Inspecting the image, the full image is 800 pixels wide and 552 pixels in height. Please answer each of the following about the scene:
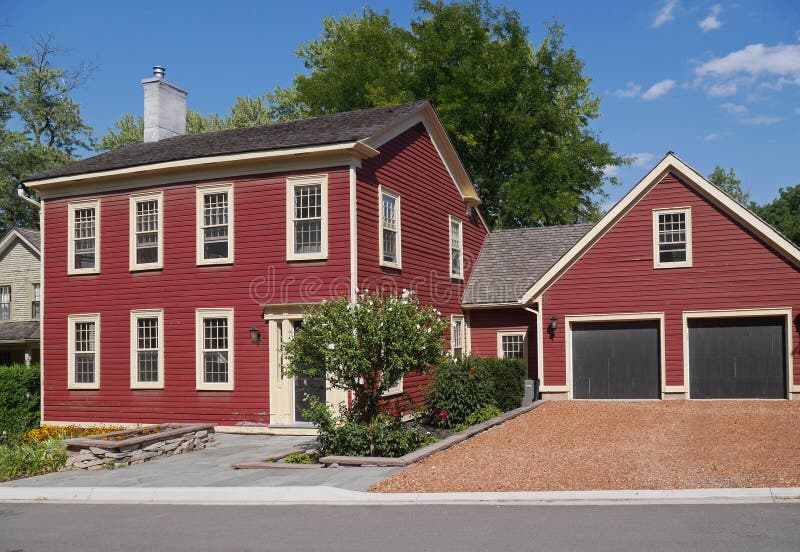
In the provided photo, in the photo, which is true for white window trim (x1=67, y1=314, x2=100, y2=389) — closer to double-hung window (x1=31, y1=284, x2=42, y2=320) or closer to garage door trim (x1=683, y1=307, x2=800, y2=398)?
double-hung window (x1=31, y1=284, x2=42, y2=320)

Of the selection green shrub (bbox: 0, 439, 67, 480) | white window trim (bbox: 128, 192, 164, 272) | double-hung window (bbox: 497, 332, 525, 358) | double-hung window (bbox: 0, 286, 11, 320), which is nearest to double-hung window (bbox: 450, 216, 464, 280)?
double-hung window (bbox: 497, 332, 525, 358)

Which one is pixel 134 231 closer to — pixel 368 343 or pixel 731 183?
pixel 368 343

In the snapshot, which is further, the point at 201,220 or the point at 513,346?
the point at 513,346

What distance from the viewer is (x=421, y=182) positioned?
23.1 m

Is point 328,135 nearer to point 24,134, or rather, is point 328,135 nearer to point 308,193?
point 308,193

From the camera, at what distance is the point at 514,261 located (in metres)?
27.2

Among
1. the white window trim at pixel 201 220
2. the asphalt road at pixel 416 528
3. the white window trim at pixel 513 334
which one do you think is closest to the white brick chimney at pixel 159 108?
the white window trim at pixel 201 220

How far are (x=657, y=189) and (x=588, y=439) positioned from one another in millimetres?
9520

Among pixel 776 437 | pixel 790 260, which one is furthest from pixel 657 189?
pixel 776 437

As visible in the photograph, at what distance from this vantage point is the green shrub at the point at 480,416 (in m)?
18.5

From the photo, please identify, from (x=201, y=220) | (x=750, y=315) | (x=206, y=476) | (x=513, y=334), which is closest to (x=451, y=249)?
(x=513, y=334)

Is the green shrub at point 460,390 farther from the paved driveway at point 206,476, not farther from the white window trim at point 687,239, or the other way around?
the white window trim at point 687,239

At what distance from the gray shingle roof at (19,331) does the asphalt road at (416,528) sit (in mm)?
20641

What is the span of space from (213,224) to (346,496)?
11340 millimetres
